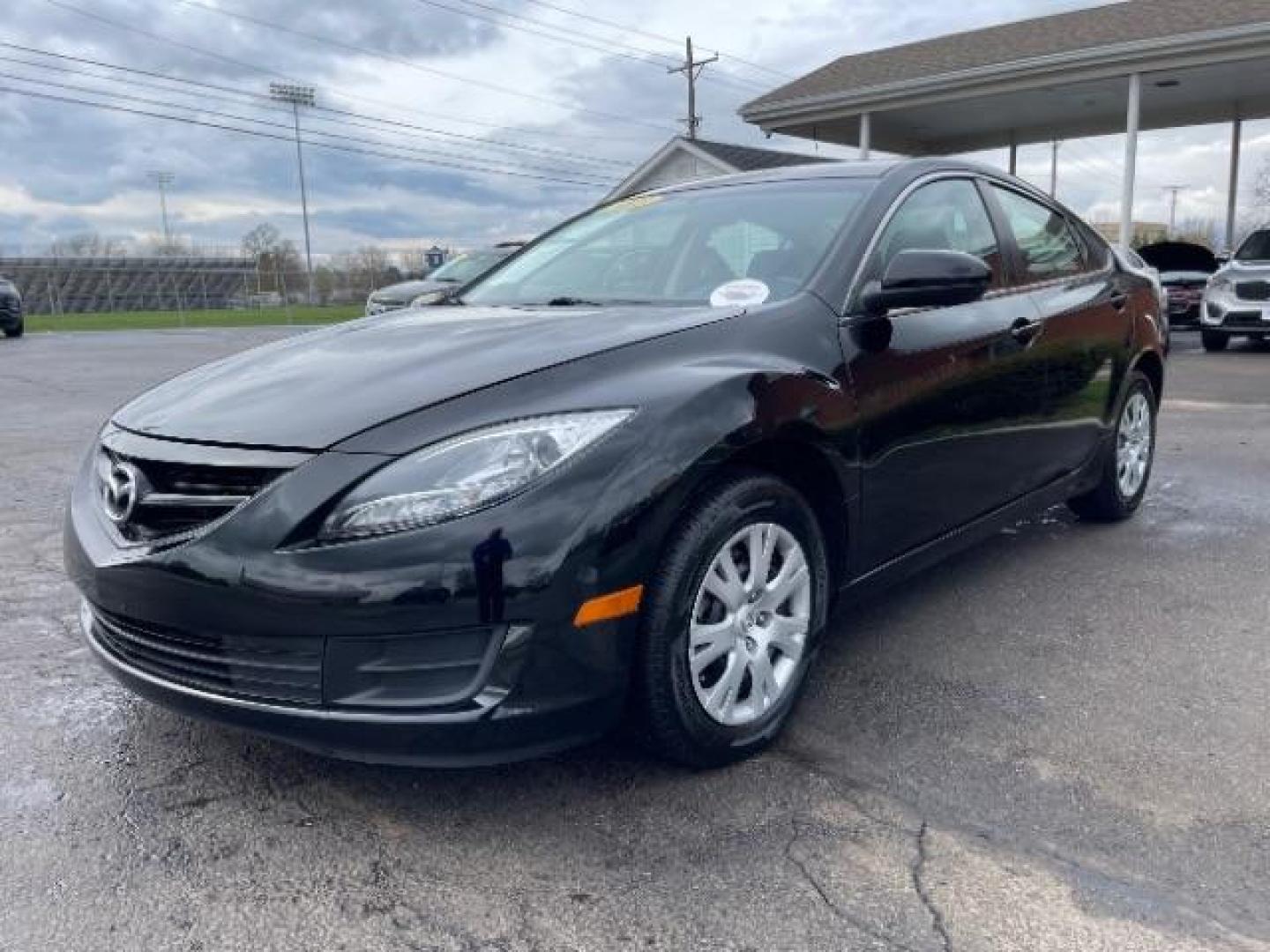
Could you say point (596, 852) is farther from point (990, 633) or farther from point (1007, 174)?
point (1007, 174)

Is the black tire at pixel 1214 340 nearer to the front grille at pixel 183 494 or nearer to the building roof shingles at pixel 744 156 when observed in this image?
the building roof shingles at pixel 744 156

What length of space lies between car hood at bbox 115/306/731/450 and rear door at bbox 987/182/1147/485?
166 centimetres

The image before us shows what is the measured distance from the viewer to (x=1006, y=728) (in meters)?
2.90

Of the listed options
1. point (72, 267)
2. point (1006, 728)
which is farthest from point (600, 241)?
point (72, 267)

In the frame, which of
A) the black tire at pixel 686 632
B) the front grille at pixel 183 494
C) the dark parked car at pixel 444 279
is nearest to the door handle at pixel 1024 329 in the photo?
the black tire at pixel 686 632

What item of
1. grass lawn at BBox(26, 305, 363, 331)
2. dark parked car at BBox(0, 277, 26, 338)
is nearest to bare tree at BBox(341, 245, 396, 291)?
grass lawn at BBox(26, 305, 363, 331)

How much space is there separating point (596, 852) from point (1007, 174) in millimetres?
3154

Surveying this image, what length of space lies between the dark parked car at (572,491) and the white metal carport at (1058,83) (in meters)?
13.1

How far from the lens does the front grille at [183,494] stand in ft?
7.51

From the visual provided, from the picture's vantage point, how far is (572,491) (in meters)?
2.22

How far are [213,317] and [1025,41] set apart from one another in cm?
3565

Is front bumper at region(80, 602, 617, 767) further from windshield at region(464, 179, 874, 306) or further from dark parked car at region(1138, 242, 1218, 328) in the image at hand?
dark parked car at region(1138, 242, 1218, 328)

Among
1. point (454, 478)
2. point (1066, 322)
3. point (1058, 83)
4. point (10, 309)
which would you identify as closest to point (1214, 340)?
point (1058, 83)

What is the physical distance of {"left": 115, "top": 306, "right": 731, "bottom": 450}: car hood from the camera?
2.39 metres
